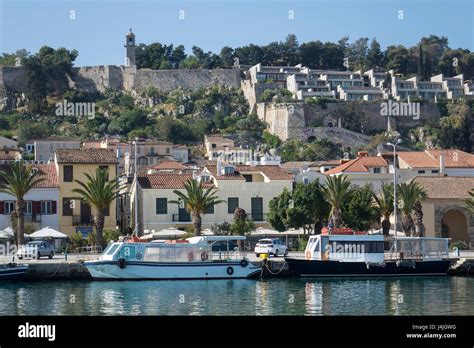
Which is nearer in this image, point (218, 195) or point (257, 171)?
point (218, 195)

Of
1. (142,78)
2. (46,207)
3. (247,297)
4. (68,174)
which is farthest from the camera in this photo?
(142,78)

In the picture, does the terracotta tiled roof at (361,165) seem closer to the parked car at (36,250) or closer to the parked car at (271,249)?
the parked car at (271,249)

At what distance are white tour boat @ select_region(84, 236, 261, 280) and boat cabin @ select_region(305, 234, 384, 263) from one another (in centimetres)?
303

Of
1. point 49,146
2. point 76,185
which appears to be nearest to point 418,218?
point 76,185

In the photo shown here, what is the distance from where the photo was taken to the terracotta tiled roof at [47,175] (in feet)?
174

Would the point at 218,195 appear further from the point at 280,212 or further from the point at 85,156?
the point at 85,156

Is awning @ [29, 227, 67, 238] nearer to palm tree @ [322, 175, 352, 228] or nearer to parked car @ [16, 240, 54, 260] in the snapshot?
parked car @ [16, 240, 54, 260]

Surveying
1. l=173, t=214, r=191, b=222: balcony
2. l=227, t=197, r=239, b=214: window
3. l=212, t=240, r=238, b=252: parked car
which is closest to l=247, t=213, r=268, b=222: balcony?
l=227, t=197, r=239, b=214: window

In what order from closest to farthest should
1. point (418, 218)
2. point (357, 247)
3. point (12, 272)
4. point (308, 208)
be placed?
point (12, 272) → point (357, 247) → point (418, 218) → point (308, 208)

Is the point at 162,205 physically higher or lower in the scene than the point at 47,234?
higher

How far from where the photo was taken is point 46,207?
5300 centimetres

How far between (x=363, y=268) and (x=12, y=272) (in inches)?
578
